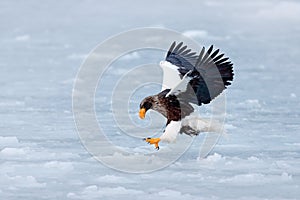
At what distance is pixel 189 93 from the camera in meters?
12.1

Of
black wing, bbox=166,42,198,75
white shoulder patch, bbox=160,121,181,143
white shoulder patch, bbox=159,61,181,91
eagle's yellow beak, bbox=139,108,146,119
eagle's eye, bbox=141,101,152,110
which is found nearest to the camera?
white shoulder patch, bbox=160,121,181,143

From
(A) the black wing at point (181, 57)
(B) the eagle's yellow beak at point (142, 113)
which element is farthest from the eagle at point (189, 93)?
(A) the black wing at point (181, 57)

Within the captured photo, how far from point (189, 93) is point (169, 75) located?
4.01ft

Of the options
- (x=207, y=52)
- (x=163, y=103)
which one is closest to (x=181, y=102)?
(x=163, y=103)

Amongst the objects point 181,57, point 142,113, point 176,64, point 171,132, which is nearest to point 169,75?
point 176,64

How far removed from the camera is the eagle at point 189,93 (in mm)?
11773

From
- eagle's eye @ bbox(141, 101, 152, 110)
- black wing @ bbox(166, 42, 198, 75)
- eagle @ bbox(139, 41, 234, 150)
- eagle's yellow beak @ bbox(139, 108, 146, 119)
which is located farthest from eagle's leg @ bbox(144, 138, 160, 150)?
black wing @ bbox(166, 42, 198, 75)

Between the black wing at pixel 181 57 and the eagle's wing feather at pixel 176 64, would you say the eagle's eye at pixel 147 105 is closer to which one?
the eagle's wing feather at pixel 176 64

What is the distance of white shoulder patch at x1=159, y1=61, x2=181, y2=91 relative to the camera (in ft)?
42.7

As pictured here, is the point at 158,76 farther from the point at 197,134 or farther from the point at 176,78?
Answer: the point at 197,134

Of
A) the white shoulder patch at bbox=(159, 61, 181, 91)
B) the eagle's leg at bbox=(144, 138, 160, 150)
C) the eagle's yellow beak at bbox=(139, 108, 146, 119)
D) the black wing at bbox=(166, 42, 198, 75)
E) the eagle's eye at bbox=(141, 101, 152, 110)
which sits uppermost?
the black wing at bbox=(166, 42, 198, 75)

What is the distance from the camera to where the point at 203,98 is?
1223 cm

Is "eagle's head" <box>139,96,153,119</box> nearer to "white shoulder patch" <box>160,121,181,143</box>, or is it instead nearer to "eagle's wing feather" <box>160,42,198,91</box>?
"white shoulder patch" <box>160,121,181,143</box>

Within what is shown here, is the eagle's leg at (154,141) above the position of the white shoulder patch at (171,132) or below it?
below
